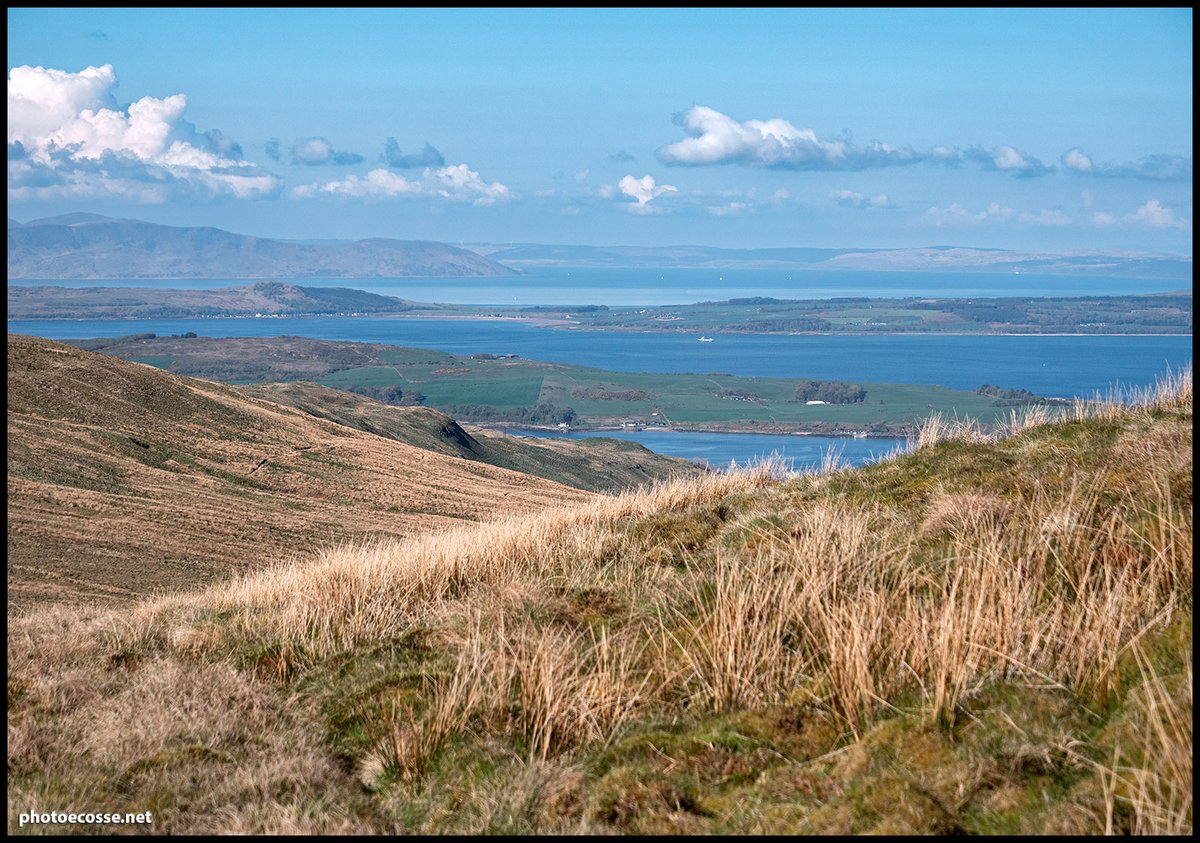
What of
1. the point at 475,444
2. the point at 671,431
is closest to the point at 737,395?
the point at 671,431

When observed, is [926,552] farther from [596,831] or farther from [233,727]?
[233,727]

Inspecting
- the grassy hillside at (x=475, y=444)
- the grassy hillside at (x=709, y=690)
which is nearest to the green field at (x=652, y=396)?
the grassy hillside at (x=475, y=444)

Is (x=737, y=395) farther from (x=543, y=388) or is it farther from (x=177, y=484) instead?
(x=177, y=484)

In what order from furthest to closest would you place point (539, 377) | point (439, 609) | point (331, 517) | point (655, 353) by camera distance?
point (655, 353)
point (539, 377)
point (331, 517)
point (439, 609)

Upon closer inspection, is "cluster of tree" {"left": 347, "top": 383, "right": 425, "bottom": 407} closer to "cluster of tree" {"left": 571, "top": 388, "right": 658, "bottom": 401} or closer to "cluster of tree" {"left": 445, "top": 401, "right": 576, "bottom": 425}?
"cluster of tree" {"left": 445, "top": 401, "right": 576, "bottom": 425}

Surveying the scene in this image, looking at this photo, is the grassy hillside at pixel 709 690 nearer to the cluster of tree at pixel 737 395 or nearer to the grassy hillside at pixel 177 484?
the grassy hillside at pixel 177 484

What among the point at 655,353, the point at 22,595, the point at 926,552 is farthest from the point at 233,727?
the point at 655,353

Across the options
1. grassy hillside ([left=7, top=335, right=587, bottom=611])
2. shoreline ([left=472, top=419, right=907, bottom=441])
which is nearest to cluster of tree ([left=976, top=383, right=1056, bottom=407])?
shoreline ([left=472, top=419, right=907, bottom=441])
